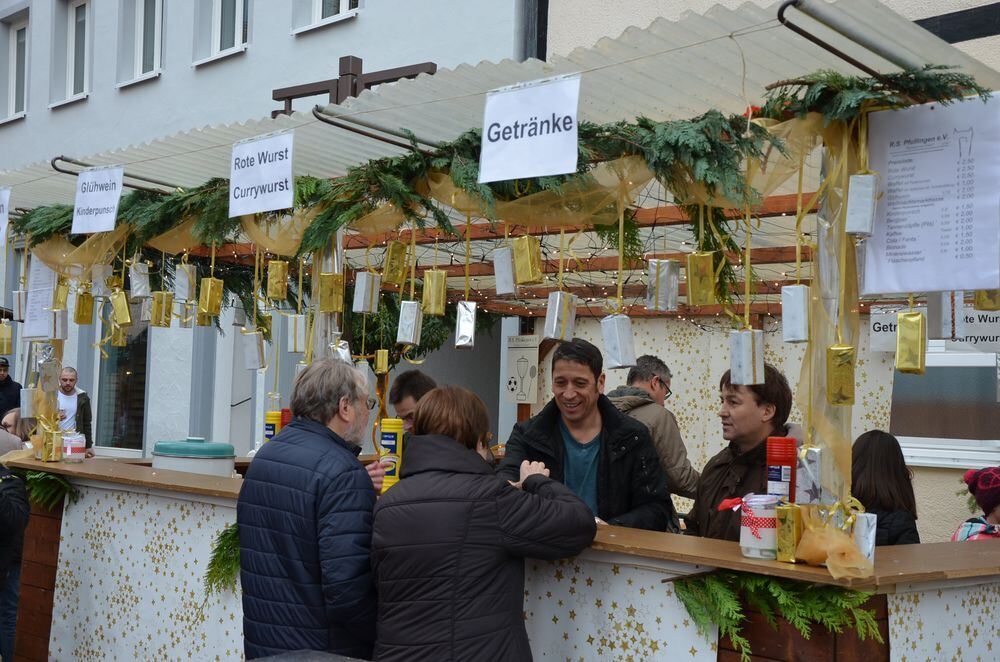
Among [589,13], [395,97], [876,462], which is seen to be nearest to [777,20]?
[395,97]

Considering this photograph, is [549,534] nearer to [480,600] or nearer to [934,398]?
[480,600]

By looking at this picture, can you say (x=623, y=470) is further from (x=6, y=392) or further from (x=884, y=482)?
(x=6, y=392)

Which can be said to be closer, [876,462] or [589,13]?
[876,462]

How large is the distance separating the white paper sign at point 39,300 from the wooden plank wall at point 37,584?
1180mm

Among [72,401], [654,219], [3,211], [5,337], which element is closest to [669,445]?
[654,219]

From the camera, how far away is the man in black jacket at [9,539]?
197 inches

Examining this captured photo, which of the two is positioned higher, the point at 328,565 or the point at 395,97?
the point at 395,97

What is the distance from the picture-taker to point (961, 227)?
349 centimetres

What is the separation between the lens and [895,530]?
14.3 ft

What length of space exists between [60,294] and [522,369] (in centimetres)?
569

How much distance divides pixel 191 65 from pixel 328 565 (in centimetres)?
1074

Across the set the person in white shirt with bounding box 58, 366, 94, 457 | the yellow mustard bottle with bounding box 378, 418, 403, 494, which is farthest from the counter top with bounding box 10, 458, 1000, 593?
the person in white shirt with bounding box 58, 366, 94, 457

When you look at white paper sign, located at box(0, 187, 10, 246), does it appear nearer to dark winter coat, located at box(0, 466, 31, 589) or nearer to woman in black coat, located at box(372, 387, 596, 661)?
dark winter coat, located at box(0, 466, 31, 589)

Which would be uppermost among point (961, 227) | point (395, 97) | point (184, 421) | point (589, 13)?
point (589, 13)
